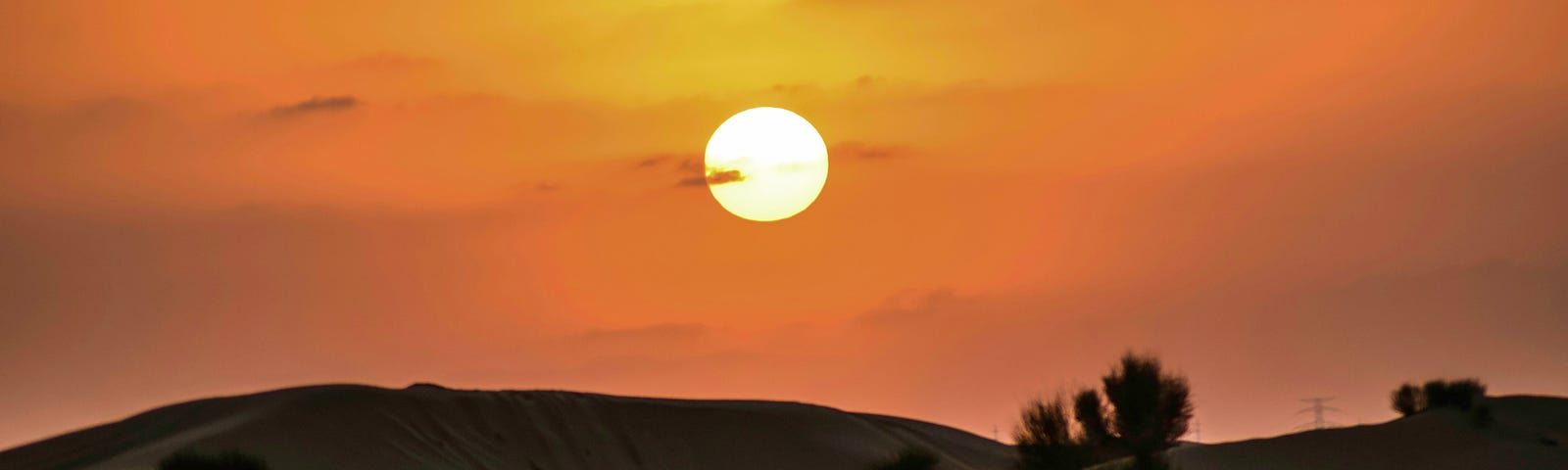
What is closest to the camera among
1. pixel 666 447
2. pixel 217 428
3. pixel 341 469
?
pixel 341 469

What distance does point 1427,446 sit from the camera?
66938 millimetres

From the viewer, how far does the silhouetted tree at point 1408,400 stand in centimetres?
8162

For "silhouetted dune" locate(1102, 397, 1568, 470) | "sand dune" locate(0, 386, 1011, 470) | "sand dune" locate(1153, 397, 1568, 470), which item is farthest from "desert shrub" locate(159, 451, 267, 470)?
"sand dune" locate(1153, 397, 1568, 470)

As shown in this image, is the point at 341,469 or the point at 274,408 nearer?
the point at 341,469

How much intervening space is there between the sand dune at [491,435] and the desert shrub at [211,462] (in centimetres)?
1114

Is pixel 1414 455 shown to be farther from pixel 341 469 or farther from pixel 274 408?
pixel 274 408

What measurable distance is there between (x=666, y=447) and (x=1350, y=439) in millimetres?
30937

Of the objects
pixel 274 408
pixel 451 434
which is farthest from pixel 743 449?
pixel 274 408

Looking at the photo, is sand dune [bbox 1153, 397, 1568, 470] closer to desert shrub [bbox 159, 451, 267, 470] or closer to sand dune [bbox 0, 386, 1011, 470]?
sand dune [bbox 0, 386, 1011, 470]

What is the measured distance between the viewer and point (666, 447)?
90750mm

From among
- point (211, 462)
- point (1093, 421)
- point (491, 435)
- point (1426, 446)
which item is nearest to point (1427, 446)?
point (1426, 446)

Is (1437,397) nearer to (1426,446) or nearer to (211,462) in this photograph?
(1426,446)

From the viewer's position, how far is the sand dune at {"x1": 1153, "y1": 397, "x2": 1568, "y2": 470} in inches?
2530

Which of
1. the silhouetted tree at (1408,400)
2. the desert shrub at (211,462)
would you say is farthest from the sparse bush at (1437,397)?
the desert shrub at (211,462)
